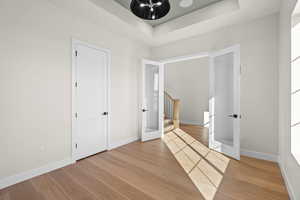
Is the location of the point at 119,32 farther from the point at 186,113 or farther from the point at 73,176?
the point at 186,113

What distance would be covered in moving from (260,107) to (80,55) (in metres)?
3.93

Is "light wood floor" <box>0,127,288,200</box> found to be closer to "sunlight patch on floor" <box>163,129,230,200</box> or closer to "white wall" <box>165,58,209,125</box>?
"sunlight patch on floor" <box>163,129,230,200</box>

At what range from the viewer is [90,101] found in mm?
3004

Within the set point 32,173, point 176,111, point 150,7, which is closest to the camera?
point 150,7

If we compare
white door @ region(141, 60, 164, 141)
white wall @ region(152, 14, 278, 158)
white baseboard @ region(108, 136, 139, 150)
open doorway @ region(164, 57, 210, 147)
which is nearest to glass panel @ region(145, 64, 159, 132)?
white door @ region(141, 60, 164, 141)

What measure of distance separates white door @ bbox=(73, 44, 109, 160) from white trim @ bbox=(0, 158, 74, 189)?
0.79 ft

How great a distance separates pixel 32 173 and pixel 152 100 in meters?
3.17

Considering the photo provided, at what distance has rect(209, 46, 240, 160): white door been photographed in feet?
9.44

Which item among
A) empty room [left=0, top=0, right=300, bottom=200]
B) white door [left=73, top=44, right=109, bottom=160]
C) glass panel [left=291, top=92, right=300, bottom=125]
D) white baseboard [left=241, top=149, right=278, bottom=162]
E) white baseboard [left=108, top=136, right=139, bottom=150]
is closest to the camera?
glass panel [left=291, top=92, right=300, bottom=125]

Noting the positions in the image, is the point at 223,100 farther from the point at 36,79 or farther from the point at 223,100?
the point at 36,79

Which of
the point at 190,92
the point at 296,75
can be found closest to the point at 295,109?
the point at 296,75

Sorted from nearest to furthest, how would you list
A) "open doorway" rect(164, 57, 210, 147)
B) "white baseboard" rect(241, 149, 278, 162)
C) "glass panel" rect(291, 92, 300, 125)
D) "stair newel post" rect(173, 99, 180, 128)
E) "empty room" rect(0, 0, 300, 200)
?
"glass panel" rect(291, 92, 300, 125) → "empty room" rect(0, 0, 300, 200) → "white baseboard" rect(241, 149, 278, 162) → "stair newel post" rect(173, 99, 180, 128) → "open doorway" rect(164, 57, 210, 147)

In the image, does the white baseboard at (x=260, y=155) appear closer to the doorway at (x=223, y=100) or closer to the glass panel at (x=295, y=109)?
the doorway at (x=223, y=100)

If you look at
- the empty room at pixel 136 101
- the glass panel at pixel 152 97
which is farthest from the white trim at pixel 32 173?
the glass panel at pixel 152 97
